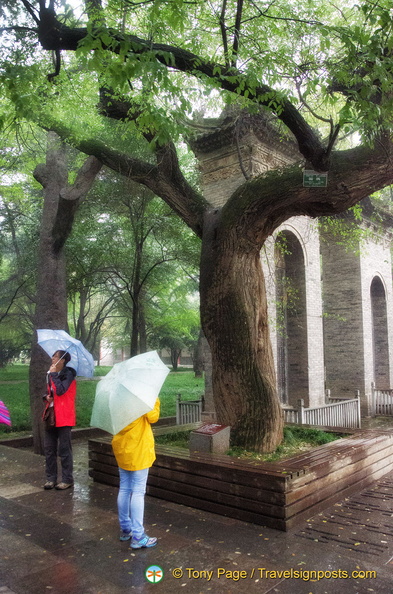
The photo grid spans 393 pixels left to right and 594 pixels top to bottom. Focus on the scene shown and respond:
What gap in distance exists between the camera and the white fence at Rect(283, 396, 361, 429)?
1117 centimetres

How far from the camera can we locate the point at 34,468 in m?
7.86

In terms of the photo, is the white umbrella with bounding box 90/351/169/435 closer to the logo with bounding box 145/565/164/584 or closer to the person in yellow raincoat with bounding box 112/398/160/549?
the person in yellow raincoat with bounding box 112/398/160/549

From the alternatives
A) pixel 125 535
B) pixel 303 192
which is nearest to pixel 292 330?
pixel 303 192

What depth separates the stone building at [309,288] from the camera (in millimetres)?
12617

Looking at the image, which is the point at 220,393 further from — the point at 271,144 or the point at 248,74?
the point at 271,144

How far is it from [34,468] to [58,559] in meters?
3.90

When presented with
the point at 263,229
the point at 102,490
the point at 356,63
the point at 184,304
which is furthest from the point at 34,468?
the point at 184,304

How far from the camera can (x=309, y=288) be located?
14422 millimetres

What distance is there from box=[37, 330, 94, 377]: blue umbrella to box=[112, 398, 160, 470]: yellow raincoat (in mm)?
2201

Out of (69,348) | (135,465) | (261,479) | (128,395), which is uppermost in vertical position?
(69,348)

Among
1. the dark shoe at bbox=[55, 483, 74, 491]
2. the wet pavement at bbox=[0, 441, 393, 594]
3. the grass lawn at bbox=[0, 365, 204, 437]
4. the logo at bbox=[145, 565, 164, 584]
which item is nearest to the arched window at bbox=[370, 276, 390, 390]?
the grass lawn at bbox=[0, 365, 204, 437]

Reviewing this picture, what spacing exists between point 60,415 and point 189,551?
2.83m

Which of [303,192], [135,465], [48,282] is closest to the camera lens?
[135,465]

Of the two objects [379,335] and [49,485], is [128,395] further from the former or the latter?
[379,335]
